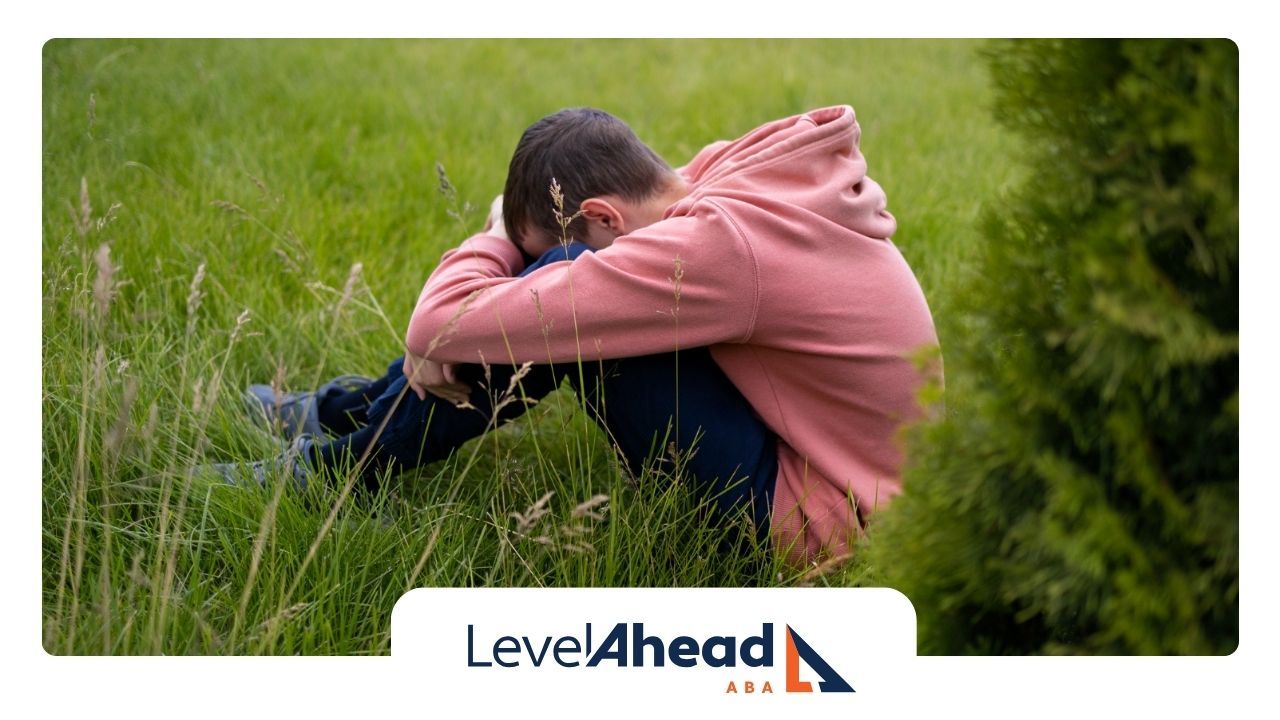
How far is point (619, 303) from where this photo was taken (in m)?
1.93

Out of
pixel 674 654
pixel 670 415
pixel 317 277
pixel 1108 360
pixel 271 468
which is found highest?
pixel 317 277

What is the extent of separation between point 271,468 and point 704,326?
1.05 metres

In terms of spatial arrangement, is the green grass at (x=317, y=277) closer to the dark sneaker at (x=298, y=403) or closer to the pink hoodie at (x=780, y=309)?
the dark sneaker at (x=298, y=403)

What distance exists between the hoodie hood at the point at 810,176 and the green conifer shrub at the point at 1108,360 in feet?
1.76

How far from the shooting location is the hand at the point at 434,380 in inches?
83.4

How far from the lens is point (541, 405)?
2.57m

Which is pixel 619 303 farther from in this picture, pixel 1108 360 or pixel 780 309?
pixel 1108 360

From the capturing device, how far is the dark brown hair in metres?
2.21

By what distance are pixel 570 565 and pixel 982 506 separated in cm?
89

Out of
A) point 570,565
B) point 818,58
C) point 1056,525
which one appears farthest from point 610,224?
point 818,58

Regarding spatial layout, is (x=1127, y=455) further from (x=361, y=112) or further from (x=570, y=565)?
(x=361, y=112)

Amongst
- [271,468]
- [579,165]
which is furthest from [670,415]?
[271,468]

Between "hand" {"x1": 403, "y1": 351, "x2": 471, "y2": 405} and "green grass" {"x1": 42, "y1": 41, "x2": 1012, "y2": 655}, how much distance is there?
0.14m

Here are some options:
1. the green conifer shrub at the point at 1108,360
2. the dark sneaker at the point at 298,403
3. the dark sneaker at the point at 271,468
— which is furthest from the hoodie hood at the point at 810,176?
the dark sneaker at the point at 298,403
